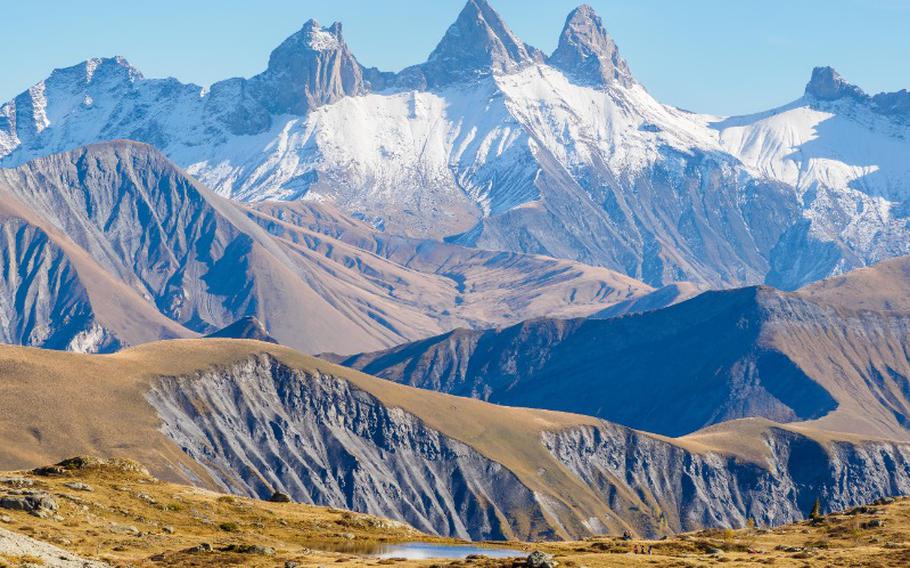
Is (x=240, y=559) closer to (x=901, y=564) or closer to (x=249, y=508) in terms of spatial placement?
(x=249, y=508)

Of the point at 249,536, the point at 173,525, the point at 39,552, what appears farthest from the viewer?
the point at 173,525

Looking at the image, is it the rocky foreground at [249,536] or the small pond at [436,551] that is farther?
the small pond at [436,551]

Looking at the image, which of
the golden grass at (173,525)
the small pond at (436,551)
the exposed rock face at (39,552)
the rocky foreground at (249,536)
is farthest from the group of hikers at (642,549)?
the exposed rock face at (39,552)

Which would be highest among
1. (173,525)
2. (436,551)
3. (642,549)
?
(173,525)

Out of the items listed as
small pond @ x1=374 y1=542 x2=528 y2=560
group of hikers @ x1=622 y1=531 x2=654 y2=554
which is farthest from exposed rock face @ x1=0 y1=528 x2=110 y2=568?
group of hikers @ x1=622 y1=531 x2=654 y2=554

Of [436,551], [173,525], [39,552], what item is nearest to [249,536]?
[173,525]

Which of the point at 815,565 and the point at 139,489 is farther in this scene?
the point at 139,489

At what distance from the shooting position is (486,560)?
334 ft

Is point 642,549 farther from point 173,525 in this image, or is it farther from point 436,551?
point 173,525

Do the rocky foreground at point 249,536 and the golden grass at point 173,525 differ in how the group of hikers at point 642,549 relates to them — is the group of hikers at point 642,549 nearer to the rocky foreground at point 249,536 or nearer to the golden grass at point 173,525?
the rocky foreground at point 249,536

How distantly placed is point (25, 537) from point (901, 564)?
5561 centimetres

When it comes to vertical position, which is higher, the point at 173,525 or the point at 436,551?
the point at 173,525

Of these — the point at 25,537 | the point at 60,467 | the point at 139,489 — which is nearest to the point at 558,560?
the point at 25,537

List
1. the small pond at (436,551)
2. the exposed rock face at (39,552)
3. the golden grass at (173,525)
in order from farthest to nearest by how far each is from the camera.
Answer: the small pond at (436,551), the golden grass at (173,525), the exposed rock face at (39,552)
